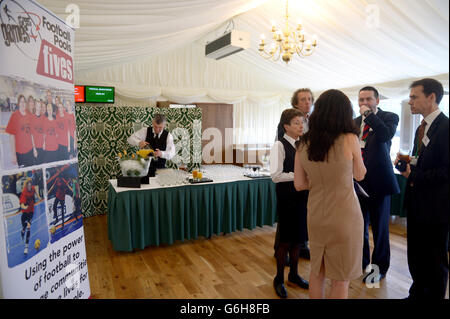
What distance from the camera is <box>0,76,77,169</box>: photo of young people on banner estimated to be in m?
1.37

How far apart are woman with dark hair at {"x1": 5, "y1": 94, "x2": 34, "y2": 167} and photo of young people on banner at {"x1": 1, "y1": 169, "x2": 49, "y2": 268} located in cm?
8

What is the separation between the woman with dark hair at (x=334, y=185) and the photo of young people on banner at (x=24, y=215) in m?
1.42

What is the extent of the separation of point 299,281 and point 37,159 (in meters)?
2.08

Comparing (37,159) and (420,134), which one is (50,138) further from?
(420,134)

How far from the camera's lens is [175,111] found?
5.22 m

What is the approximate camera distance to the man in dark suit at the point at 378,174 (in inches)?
89.9

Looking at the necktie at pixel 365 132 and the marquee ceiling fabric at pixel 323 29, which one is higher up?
the marquee ceiling fabric at pixel 323 29

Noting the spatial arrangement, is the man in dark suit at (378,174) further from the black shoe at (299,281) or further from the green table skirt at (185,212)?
the green table skirt at (185,212)

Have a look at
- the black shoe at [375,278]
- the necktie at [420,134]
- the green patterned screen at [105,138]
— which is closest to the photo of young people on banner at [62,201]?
the necktie at [420,134]

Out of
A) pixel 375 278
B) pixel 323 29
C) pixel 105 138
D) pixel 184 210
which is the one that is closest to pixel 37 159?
pixel 184 210

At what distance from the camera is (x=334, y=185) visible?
146 cm

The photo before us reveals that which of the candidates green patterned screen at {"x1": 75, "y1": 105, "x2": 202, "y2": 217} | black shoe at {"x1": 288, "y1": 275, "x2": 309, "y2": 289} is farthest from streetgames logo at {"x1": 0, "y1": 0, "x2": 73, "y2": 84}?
green patterned screen at {"x1": 75, "y1": 105, "x2": 202, "y2": 217}

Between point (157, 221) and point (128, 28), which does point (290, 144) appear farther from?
point (128, 28)
